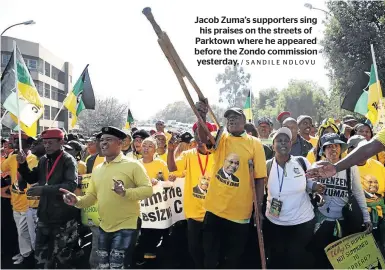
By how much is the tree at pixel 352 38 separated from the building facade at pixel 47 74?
35.3 metres

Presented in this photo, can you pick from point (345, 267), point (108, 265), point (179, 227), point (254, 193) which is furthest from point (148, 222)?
point (345, 267)

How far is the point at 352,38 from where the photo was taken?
2078 cm

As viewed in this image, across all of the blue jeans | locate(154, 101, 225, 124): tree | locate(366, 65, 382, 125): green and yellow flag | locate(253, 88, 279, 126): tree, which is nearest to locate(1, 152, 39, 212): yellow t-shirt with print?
the blue jeans

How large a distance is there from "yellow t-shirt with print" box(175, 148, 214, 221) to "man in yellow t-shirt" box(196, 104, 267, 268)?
0.46m

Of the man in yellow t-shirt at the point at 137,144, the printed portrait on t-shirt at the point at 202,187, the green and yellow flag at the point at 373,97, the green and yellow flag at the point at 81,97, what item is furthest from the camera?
the green and yellow flag at the point at 81,97

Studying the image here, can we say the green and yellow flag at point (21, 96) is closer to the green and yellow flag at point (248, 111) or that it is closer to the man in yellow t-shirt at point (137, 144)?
the man in yellow t-shirt at point (137, 144)

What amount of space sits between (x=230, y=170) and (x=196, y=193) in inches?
32.5

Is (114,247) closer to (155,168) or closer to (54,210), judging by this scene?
(54,210)

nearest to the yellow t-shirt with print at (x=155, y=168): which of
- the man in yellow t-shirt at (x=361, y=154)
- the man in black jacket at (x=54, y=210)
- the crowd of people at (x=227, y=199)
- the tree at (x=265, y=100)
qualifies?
the crowd of people at (x=227, y=199)

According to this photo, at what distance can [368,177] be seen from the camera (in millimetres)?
5363

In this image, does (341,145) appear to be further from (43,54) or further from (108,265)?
(43,54)

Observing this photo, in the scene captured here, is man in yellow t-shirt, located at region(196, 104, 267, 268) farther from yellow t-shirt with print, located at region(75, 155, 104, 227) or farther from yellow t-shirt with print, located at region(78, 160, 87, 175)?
yellow t-shirt with print, located at region(78, 160, 87, 175)

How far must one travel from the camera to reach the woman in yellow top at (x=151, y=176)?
596 cm

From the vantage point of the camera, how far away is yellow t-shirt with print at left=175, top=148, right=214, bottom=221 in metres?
5.14
